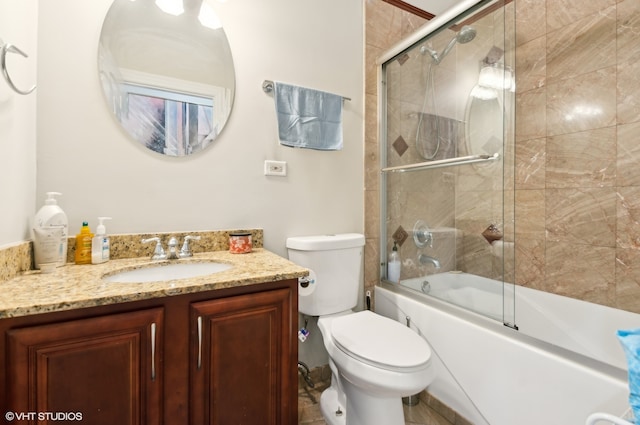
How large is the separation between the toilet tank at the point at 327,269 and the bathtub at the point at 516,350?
0.35 m

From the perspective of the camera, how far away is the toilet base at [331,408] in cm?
130

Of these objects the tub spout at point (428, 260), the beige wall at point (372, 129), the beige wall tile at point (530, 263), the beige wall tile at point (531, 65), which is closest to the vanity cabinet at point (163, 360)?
the beige wall at point (372, 129)

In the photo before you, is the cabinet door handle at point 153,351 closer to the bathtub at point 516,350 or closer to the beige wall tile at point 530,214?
the bathtub at point 516,350

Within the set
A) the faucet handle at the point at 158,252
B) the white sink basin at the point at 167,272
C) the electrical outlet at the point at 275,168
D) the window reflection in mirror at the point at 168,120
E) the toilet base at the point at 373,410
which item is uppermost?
the window reflection in mirror at the point at 168,120

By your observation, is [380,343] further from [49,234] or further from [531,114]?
[531,114]

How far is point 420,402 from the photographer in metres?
1.52

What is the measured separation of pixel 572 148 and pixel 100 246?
7.52ft

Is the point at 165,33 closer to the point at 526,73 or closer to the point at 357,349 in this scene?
the point at 357,349

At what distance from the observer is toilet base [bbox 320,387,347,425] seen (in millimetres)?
1300

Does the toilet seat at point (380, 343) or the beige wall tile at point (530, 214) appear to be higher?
the beige wall tile at point (530, 214)

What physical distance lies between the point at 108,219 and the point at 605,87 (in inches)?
93.9

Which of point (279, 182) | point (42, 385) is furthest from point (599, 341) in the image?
point (42, 385)

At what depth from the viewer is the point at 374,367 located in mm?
1012

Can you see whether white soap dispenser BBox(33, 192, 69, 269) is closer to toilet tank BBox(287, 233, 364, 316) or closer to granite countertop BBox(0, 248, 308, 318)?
granite countertop BBox(0, 248, 308, 318)
